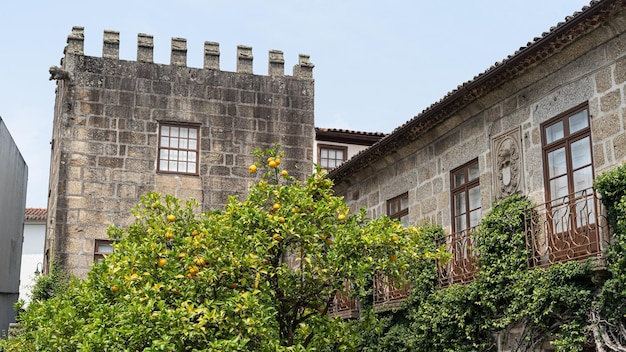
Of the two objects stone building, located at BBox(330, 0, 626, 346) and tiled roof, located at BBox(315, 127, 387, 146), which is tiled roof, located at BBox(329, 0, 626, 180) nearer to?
stone building, located at BBox(330, 0, 626, 346)

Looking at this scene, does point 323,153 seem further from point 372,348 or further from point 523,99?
point 523,99

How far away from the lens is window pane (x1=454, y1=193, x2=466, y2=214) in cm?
1302

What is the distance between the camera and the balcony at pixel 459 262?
12.0 metres

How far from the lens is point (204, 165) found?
1922 centimetres

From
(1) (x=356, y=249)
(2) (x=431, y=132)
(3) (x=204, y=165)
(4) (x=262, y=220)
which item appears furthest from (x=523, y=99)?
(3) (x=204, y=165)

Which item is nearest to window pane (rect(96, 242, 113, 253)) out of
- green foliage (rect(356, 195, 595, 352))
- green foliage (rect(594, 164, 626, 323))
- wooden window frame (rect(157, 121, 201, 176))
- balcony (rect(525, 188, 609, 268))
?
wooden window frame (rect(157, 121, 201, 176))

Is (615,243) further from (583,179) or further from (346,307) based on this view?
(346,307)

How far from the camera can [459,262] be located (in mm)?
12336

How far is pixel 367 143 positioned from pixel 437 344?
31.0 ft

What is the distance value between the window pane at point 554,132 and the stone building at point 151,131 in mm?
8774

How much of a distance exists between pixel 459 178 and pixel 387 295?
7.92 ft

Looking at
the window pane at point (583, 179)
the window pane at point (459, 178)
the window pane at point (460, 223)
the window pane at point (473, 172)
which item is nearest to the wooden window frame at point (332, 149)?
the window pane at point (459, 178)

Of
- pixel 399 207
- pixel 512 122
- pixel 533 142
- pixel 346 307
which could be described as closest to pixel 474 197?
pixel 512 122

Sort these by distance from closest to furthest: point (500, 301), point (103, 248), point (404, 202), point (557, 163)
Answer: point (557, 163)
point (500, 301)
point (404, 202)
point (103, 248)
